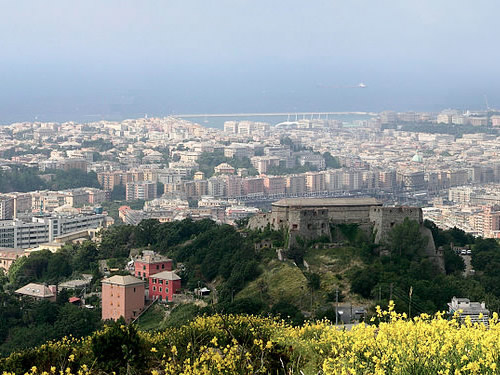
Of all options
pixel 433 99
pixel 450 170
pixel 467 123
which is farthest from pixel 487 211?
pixel 433 99

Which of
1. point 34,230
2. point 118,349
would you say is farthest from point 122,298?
point 34,230

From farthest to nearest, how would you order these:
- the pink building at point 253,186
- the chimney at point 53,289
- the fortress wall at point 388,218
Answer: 1. the pink building at point 253,186
2. the chimney at point 53,289
3. the fortress wall at point 388,218

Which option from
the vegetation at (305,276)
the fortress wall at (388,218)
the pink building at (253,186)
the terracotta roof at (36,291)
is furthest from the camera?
the pink building at (253,186)

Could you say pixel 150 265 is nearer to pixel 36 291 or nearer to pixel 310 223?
pixel 36 291

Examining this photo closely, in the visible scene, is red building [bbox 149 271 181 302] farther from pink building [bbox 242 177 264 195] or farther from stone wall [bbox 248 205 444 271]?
pink building [bbox 242 177 264 195]

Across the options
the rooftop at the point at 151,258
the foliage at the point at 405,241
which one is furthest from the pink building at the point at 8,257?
the foliage at the point at 405,241

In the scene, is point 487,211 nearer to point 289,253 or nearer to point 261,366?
point 289,253

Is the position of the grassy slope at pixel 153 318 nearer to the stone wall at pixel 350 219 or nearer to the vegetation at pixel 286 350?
the stone wall at pixel 350 219
